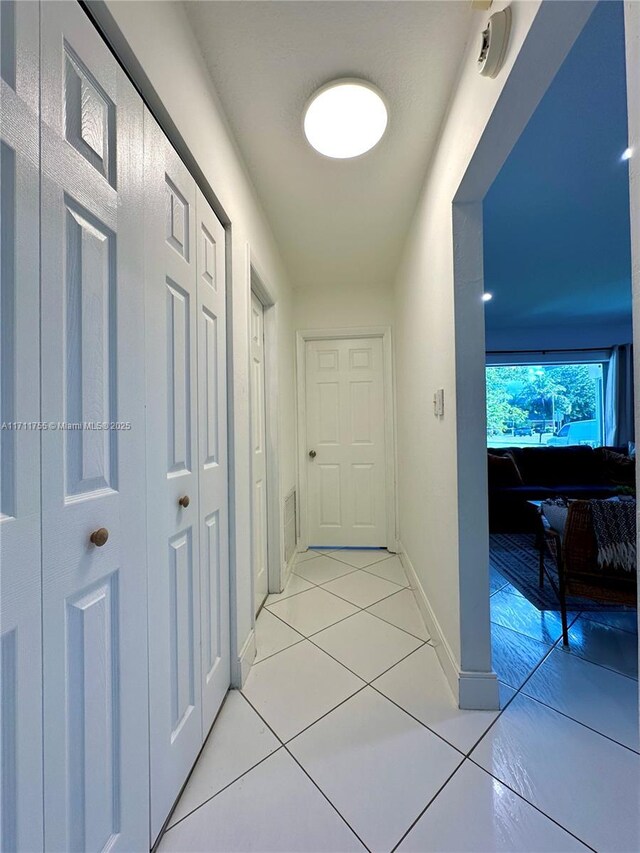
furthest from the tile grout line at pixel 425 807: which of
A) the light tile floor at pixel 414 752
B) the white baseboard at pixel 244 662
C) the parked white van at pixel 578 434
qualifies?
the parked white van at pixel 578 434

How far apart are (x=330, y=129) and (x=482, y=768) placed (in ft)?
8.15

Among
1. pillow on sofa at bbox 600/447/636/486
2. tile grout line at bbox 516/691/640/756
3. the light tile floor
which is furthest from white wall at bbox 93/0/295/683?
pillow on sofa at bbox 600/447/636/486

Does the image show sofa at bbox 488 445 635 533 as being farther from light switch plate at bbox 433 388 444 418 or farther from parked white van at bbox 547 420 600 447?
light switch plate at bbox 433 388 444 418

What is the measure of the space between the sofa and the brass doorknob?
12.5ft

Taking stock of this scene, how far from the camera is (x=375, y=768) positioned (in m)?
1.10

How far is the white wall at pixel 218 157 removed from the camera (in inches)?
33.8

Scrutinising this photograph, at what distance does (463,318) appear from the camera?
4.50 ft

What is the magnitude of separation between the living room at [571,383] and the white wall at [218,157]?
4.62 ft

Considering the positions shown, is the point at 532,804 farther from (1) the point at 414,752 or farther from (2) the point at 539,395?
(2) the point at 539,395

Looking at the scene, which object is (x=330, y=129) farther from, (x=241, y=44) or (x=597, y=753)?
(x=597, y=753)

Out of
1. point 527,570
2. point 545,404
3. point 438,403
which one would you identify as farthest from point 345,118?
point 545,404

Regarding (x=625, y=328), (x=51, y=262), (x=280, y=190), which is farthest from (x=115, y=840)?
(x=625, y=328)

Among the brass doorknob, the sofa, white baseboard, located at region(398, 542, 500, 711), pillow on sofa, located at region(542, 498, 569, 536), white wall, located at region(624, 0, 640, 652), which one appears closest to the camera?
white wall, located at region(624, 0, 640, 652)

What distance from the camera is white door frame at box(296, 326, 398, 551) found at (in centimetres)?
306
